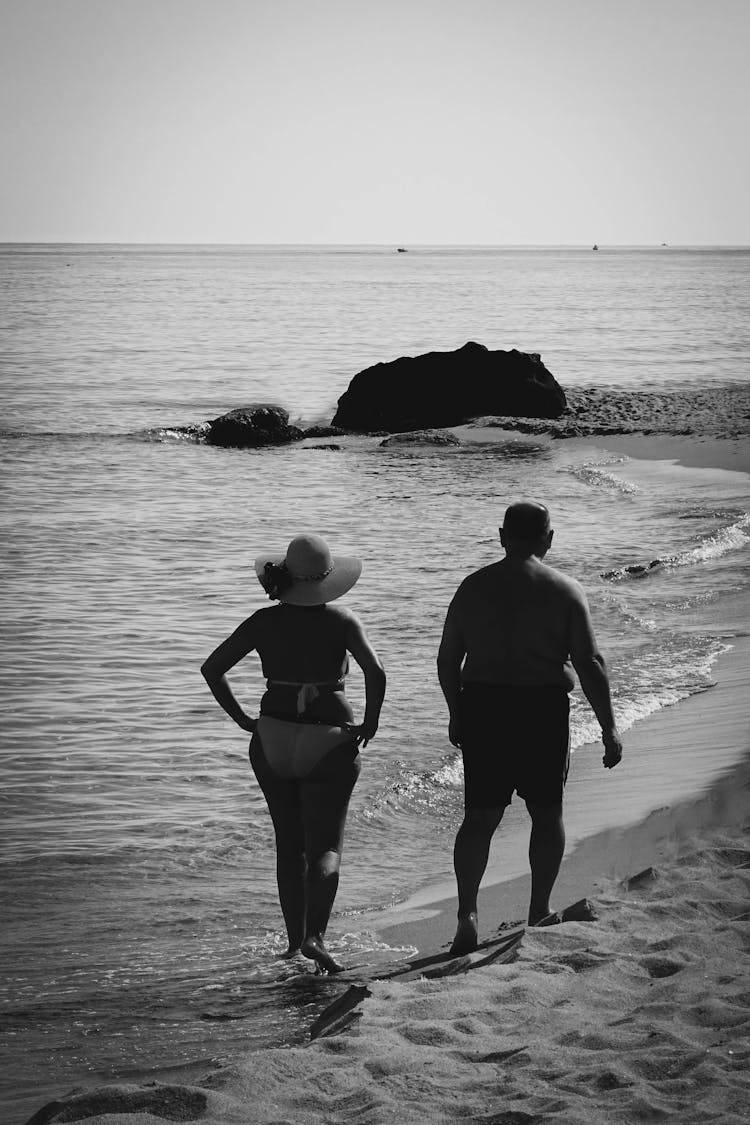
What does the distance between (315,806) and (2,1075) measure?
1.47 m

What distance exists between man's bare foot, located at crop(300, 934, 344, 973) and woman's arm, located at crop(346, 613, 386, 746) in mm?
810

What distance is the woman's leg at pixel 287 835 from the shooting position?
5105 mm

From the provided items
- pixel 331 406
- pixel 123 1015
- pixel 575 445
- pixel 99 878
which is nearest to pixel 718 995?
pixel 123 1015

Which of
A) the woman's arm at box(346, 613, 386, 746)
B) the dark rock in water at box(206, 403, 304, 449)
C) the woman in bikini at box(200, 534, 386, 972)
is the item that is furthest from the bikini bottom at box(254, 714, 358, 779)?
the dark rock in water at box(206, 403, 304, 449)

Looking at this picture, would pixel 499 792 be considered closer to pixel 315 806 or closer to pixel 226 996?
pixel 315 806

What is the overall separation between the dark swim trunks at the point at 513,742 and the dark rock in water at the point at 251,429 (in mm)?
21846

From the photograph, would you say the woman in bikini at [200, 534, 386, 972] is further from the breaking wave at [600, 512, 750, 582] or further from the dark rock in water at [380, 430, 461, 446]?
the dark rock in water at [380, 430, 461, 446]

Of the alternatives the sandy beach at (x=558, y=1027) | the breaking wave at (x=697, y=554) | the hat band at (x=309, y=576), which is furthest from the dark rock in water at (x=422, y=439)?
the hat band at (x=309, y=576)

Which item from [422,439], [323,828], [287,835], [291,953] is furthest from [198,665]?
[422,439]

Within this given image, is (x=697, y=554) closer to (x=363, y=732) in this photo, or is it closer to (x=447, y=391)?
(x=363, y=732)

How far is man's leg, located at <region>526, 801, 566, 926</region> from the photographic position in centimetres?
513

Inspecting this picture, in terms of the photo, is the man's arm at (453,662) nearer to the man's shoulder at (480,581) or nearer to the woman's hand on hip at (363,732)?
the man's shoulder at (480,581)

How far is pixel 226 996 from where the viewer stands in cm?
503

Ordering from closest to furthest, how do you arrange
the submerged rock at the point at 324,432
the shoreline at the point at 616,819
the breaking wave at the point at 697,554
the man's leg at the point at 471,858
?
the man's leg at the point at 471,858, the shoreline at the point at 616,819, the breaking wave at the point at 697,554, the submerged rock at the point at 324,432
